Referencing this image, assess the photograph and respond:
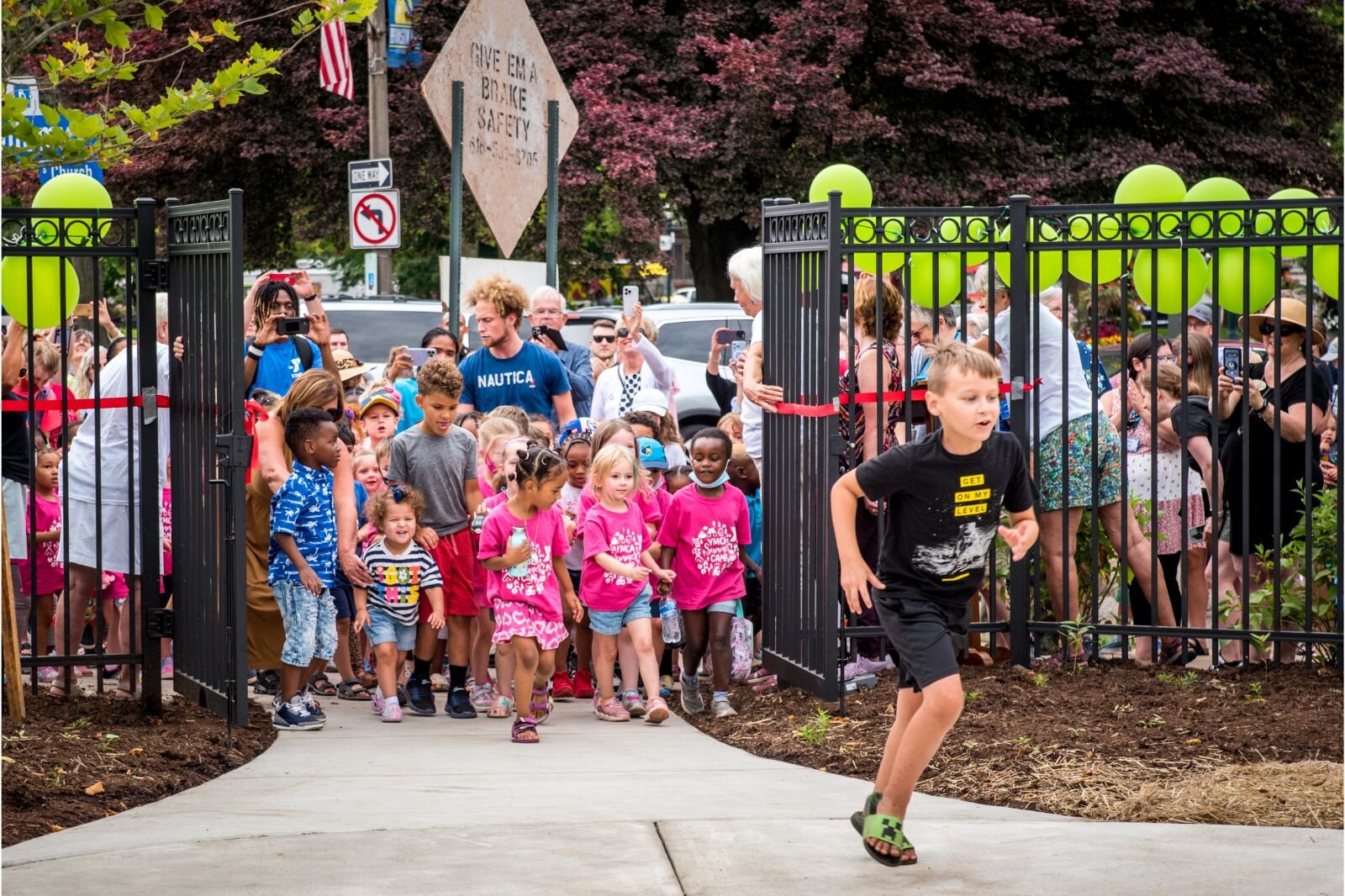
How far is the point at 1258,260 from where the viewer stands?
7.61 m

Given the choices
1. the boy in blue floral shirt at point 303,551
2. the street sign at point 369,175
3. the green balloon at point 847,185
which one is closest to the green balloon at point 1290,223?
the green balloon at point 847,185

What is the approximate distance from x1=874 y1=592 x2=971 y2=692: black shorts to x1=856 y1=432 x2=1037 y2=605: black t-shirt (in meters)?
0.03

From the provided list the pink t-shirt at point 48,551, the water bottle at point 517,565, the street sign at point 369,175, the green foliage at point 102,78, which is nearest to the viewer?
the green foliage at point 102,78

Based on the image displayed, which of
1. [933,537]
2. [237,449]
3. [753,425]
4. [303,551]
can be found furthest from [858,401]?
[237,449]

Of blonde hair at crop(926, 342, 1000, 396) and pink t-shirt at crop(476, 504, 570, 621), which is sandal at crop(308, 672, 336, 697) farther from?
blonde hair at crop(926, 342, 1000, 396)

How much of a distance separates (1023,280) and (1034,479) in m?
0.95

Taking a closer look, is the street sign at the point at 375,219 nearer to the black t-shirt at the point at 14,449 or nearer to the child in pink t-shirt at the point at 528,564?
the black t-shirt at the point at 14,449

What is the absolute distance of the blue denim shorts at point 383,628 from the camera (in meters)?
7.55

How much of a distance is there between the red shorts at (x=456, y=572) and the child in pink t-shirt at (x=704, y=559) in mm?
935

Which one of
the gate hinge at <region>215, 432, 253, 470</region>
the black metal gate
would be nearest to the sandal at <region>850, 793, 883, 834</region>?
the black metal gate

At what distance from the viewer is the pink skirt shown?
7.21 metres

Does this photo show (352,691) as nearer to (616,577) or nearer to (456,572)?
(456,572)

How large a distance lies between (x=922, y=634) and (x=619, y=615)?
2853 millimetres

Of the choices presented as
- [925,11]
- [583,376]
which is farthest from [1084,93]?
[583,376]
